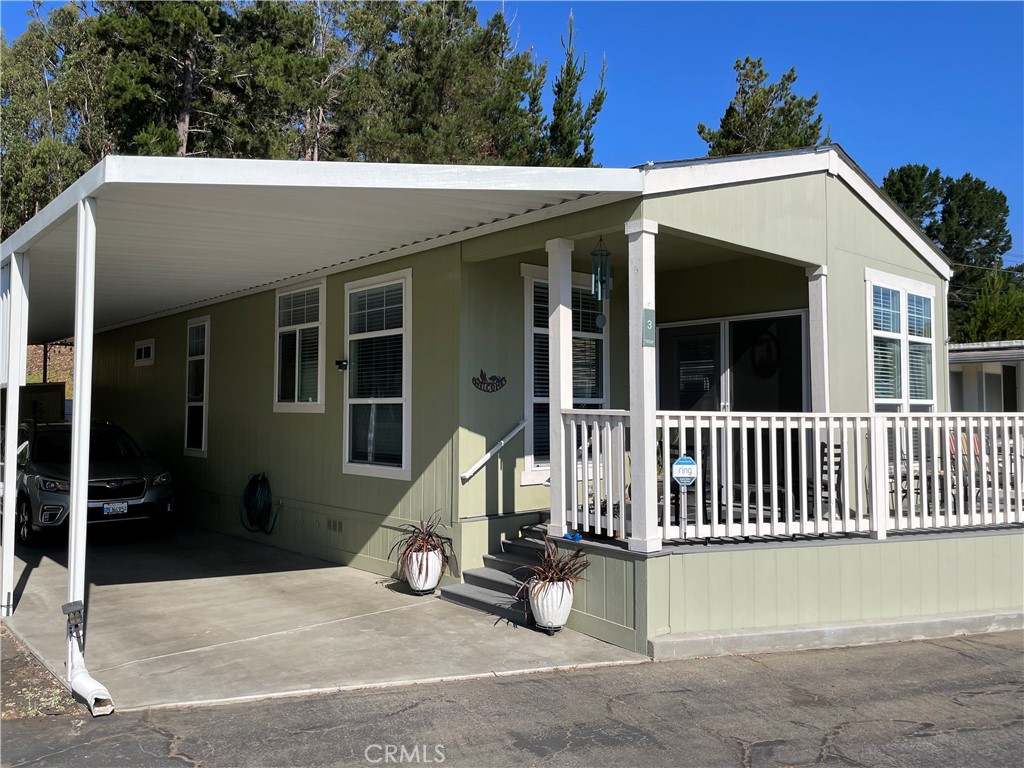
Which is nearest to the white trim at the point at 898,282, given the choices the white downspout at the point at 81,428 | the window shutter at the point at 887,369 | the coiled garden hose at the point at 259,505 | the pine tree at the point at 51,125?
the window shutter at the point at 887,369

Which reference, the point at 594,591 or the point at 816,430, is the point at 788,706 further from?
the point at 816,430

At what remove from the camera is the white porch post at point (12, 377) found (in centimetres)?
564

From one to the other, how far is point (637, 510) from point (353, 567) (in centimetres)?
364

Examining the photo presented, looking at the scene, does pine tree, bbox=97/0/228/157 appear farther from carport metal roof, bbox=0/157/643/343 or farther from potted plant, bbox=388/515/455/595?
potted plant, bbox=388/515/455/595

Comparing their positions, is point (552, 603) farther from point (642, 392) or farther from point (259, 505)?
point (259, 505)

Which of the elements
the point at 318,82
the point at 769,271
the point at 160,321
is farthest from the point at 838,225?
the point at 318,82

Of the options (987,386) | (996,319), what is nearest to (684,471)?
(987,386)

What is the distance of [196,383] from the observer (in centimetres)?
1060

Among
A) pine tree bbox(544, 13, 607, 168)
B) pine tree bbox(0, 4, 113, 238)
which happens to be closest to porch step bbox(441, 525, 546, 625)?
pine tree bbox(544, 13, 607, 168)

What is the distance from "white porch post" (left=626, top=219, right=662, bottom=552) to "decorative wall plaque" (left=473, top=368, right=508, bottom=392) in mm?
1739

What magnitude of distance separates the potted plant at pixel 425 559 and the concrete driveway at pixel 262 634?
161mm

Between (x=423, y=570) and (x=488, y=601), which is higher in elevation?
(x=423, y=570)

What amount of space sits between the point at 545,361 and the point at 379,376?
1.58 metres

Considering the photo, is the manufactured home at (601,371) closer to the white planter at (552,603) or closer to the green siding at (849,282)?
A: the green siding at (849,282)
